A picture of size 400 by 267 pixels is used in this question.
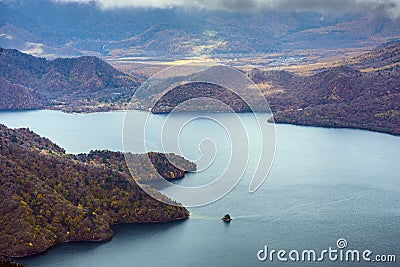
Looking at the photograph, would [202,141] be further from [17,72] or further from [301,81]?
[17,72]

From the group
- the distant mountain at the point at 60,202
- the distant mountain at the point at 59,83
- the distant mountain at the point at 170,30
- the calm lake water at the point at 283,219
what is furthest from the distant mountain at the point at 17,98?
the distant mountain at the point at 170,30

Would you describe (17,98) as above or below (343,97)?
above

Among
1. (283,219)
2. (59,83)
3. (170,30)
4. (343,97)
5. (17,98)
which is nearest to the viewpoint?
(283,219)

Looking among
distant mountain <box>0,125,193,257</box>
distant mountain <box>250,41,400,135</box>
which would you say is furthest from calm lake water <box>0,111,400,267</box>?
distant mountain <box>250,41,400,135</box>

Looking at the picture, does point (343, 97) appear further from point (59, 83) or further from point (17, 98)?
point (59, 83)

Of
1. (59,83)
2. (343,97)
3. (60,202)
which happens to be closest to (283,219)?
(60,202)

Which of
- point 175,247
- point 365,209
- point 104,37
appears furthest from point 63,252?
point 104,37

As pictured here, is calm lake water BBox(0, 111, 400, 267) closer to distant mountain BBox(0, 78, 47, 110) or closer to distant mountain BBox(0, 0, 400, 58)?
distant mountain BBox(0, 78, 47, 110)
